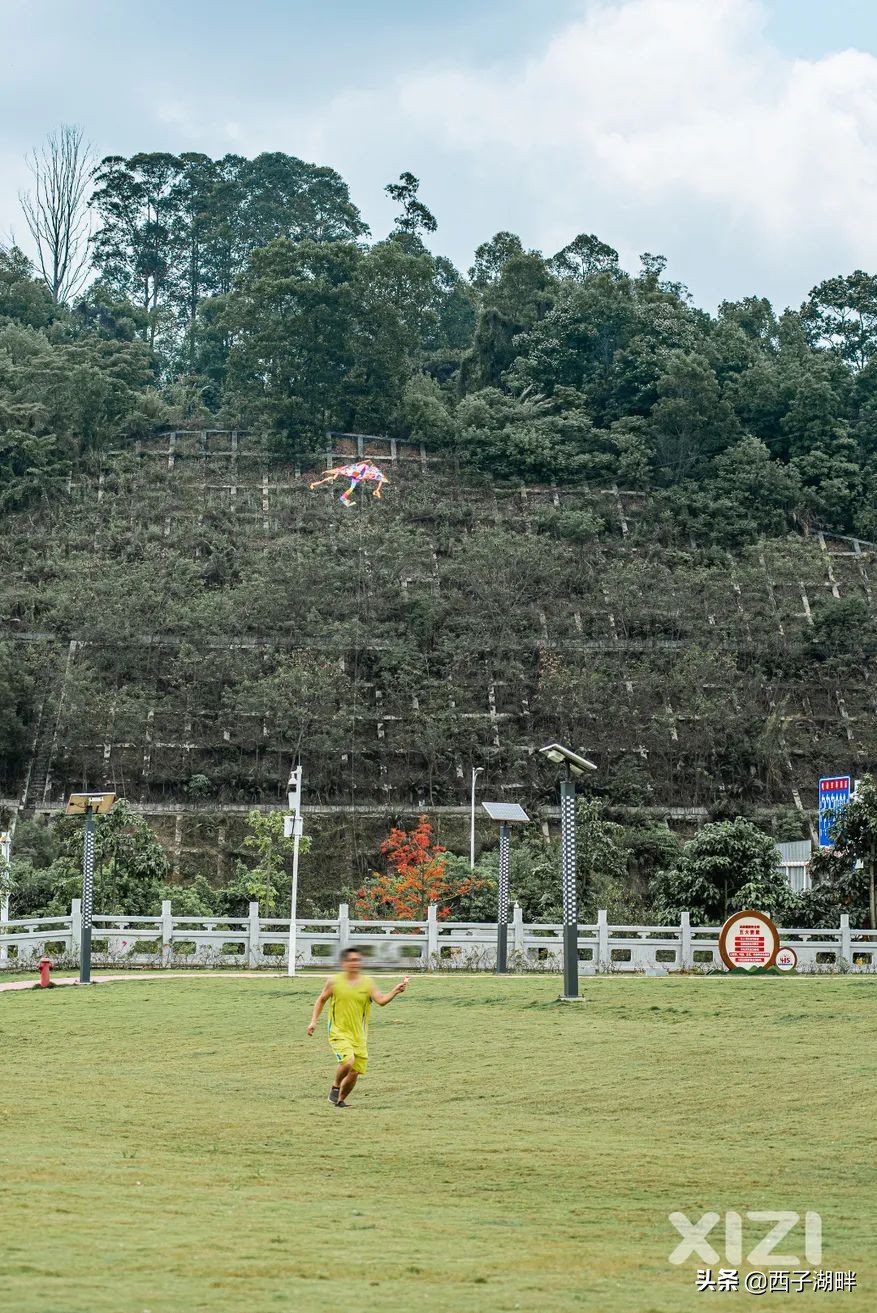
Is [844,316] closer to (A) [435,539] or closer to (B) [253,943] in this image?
(A) [435,539]

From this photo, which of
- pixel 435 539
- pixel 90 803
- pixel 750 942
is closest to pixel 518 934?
pixel 750 942

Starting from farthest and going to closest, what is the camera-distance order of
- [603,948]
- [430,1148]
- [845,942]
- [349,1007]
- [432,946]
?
[432,946]
[603,948]
[845,942]
[349,1007]
[430,1148]

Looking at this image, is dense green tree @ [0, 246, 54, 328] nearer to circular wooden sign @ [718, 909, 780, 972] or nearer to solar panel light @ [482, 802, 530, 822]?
solar panel light @ [482, 802, 530, 822]

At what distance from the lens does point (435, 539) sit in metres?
72.8

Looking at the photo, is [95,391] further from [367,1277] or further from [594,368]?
[367,1277]

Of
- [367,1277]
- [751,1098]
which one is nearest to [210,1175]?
[367,1277]

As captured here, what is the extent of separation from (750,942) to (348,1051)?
15753mm

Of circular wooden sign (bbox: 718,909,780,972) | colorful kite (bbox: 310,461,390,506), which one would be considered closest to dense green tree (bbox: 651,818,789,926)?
circular wooden sign (bbox: 718,909,780,972)

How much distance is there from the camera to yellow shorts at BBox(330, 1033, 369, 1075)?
14.7 meters

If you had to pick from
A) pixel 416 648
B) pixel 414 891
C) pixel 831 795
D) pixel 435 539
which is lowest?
pixel 414 891

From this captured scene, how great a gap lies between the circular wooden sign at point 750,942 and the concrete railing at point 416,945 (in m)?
2.88

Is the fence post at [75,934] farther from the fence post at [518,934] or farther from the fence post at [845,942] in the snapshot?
the fence post at [845,942]

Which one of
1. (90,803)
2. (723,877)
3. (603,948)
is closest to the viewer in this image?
(90,803)

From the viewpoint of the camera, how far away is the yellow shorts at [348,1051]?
48.4 feet
